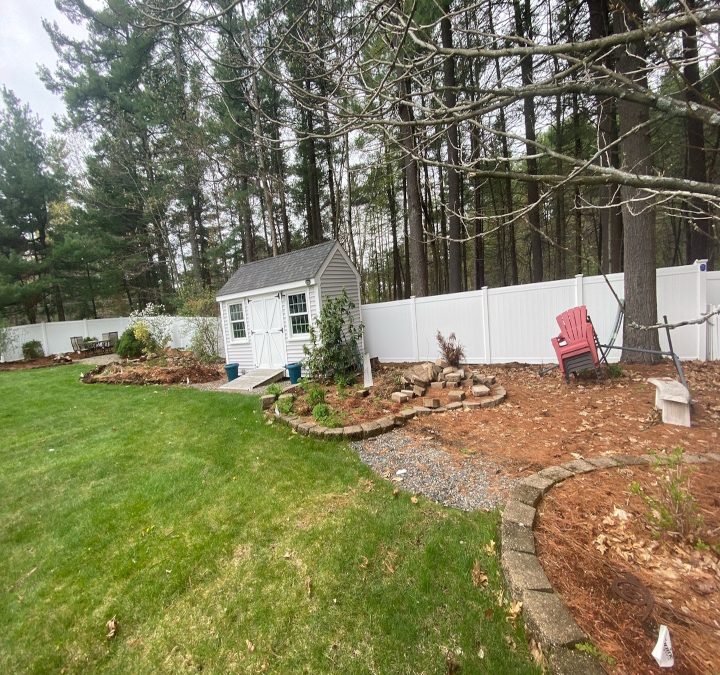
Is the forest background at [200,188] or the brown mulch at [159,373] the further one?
the forest background at [200,188]

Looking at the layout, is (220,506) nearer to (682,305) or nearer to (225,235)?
(682,305)

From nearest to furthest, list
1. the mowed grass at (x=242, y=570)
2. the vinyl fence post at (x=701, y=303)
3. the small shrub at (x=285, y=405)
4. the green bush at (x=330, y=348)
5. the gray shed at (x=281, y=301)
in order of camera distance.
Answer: the mowed grass at (x=242, y=570) → the small shrub at (x=285, y=405) → the vinyl fence post at (x=701, y=303) → the green bush at (x=330, y=348) → the gray shed at (x=281, y=301)

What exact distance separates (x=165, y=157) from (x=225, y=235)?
12.1ft

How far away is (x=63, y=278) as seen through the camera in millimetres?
15016

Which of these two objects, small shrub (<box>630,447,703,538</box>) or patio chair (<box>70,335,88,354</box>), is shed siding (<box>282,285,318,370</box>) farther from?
patio chair (<box>70,335,88,354</box>)

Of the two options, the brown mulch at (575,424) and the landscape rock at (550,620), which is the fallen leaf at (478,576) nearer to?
the landscape rock at (550,620)

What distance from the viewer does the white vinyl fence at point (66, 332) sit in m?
12.6

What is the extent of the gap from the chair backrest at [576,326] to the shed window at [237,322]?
6.96m

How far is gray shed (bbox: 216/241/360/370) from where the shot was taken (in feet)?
23.4

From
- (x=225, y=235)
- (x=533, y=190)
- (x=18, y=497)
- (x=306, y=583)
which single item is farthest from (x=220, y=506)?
(x=225, y=235)

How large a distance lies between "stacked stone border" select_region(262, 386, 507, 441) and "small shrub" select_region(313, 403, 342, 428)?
0.07 metres

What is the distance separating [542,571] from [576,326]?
390 cm

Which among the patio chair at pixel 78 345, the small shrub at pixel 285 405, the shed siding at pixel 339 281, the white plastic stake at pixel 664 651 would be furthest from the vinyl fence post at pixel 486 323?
the patio chair at pixel 78 345

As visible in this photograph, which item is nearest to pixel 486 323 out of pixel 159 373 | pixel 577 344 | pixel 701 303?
pixel 577 344
